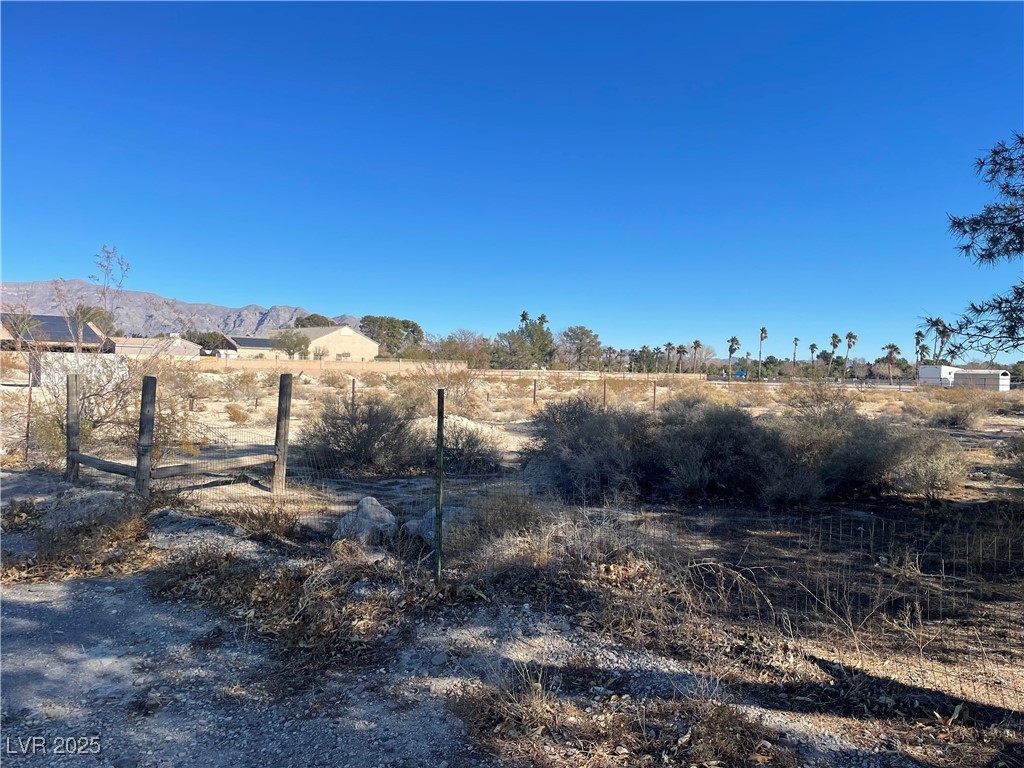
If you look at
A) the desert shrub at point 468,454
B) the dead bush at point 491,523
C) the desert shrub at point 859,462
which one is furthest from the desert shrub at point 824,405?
the dead bush at point 491,523

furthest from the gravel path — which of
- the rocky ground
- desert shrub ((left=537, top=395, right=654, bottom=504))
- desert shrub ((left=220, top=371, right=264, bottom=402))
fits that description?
desert shrub ((left=220, top=371, right=264, bottom=402))

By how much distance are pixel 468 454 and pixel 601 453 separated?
3.34 m

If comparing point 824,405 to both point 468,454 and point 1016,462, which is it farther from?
point 468,454

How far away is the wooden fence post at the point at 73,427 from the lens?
28.8 feet

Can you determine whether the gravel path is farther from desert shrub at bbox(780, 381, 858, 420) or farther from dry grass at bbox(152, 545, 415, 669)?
desert shrub at bbox(780, 381, 858, 420)

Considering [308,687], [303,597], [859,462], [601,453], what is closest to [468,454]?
[601,453]

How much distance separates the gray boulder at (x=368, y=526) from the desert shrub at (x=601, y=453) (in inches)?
148

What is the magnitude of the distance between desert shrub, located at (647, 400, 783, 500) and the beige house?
67.4 meters

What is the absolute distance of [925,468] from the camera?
9359mm

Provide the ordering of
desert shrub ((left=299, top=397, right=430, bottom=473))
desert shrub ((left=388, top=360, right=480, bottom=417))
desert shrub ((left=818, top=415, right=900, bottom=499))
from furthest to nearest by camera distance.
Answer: desert shrub ((left=388, top=360, right=480, bottom=417)) < desert shrub ((left=299, top=397, right=430, bottom=473)) < desert shrub ((left=818, top=415, right=900, bottom=499))

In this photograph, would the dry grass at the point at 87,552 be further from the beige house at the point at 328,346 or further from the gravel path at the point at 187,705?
the beige house at the point at 328,346

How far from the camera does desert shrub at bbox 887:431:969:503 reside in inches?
367

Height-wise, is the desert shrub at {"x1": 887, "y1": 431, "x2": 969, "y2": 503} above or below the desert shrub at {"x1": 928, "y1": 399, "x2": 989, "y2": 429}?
below

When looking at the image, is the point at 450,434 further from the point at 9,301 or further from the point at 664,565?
the point at 9,301
